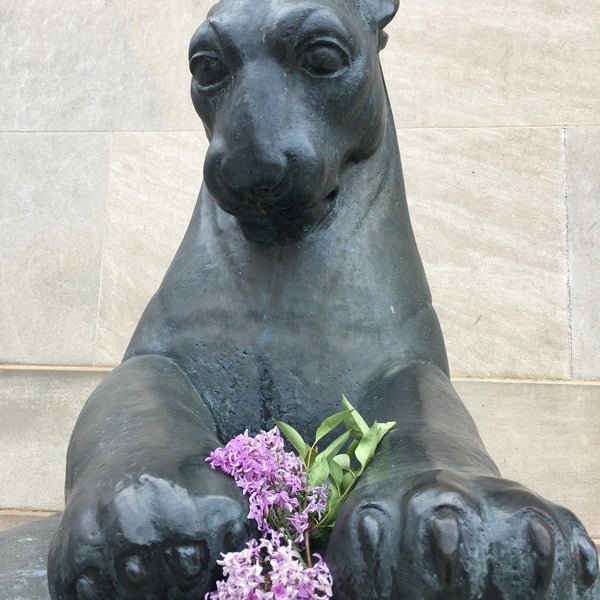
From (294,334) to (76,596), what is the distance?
51 cm

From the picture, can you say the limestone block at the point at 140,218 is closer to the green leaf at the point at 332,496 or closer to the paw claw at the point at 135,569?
the green leaf at the point at 332,496

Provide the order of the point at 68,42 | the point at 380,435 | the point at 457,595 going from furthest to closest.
Answer: the point at 68,42 < the point at 380,435 < the point at 457,595

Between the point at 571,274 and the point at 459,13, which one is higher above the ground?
the point at 459,13

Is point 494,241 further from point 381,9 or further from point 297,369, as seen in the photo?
point 297,369

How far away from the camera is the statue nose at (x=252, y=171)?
113 centimetres

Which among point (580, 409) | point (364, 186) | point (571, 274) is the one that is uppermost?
point (364, 186)

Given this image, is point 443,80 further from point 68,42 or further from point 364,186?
point 364,186

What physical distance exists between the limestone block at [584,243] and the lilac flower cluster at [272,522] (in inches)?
89.5

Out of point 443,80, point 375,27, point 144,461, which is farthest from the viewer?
point 443,80

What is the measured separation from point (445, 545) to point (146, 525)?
28 cm

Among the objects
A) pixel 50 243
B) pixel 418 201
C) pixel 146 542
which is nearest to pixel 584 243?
pixel 418 201

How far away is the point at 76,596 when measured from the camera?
3.09ft

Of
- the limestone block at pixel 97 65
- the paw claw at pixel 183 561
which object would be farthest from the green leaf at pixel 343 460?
the limestone block at pixel 97 65

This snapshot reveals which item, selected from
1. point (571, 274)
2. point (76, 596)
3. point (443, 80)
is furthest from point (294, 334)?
point (443, 80)
